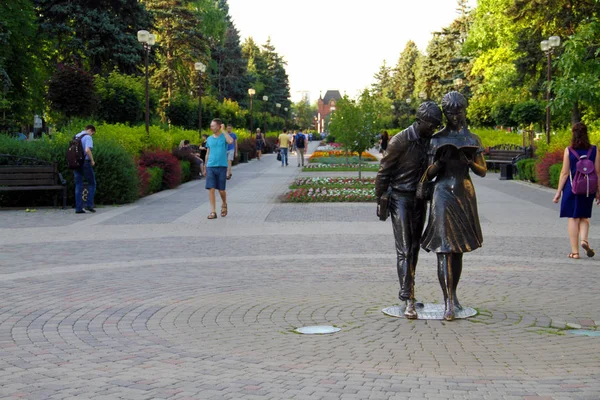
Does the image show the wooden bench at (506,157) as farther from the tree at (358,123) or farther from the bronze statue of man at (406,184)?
the bronze statue of man at (406,184)

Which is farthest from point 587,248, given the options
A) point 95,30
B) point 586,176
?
point 95,30

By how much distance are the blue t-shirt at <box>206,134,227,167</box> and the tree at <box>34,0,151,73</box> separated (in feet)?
84.0

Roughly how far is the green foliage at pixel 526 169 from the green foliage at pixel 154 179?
11.6 m

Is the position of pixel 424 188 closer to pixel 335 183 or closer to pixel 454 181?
pixel 454 181

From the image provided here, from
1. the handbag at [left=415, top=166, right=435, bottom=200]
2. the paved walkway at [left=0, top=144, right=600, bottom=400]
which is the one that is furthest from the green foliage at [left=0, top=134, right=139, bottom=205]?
the handbag at [left=415, top=166, right=435, bottom=200]

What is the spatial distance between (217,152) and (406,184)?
346 inches

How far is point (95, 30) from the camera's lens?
38438 mm

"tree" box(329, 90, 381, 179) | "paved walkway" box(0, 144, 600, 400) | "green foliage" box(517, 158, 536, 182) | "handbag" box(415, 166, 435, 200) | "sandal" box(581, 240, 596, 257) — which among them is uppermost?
"tree" box(329, 90, 381, 179)

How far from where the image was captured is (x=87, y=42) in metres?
39.4

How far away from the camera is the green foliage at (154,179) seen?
20047 mm

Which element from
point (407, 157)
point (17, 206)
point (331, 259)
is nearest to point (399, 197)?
point (407, 157)

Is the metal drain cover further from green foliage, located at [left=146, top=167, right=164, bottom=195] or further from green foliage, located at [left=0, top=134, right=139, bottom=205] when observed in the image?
green foliage, located at [left=146, top=167, right=164, bottom=195]

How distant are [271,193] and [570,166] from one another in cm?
1156

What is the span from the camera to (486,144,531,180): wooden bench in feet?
89.5
